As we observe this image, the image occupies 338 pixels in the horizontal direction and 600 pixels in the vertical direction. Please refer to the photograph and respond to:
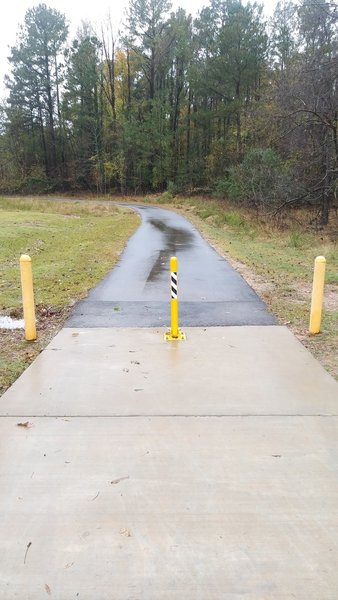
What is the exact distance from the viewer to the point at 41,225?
23.4 m

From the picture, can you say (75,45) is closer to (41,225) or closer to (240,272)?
(41,225)

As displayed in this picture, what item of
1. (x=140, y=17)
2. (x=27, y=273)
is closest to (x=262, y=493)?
(x=27, y=273)

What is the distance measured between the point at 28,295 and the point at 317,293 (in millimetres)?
4038

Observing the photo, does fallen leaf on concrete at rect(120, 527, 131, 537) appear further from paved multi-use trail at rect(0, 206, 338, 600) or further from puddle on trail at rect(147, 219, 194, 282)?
puddle on trail at rect(147, 219, 194, 282)

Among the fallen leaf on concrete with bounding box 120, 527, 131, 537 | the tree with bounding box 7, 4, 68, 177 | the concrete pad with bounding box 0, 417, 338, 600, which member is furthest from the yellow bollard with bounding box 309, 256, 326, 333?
the tree with bounding box 7, 4, 68, 177

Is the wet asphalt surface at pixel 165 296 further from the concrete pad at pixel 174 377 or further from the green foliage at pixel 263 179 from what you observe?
the green foliage at pixel 263 179

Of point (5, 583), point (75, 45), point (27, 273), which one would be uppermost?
point (75, 45)

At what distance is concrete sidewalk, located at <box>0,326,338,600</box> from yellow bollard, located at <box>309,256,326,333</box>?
3.81 ft

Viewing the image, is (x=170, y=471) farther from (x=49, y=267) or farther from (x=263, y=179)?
(x=263, y=179)

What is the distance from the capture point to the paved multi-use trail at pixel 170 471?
2.56 m

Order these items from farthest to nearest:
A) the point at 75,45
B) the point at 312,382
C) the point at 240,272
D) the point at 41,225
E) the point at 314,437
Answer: the point at 75,45 → the point at 41,225 → the point at 240,272 → the point at 312,382 → the point at 314,437

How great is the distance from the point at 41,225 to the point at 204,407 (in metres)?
20.7

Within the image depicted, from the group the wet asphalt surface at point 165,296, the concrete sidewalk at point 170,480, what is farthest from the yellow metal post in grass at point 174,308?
the concrete sidewalk at point 170,480

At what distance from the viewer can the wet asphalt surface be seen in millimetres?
7438
